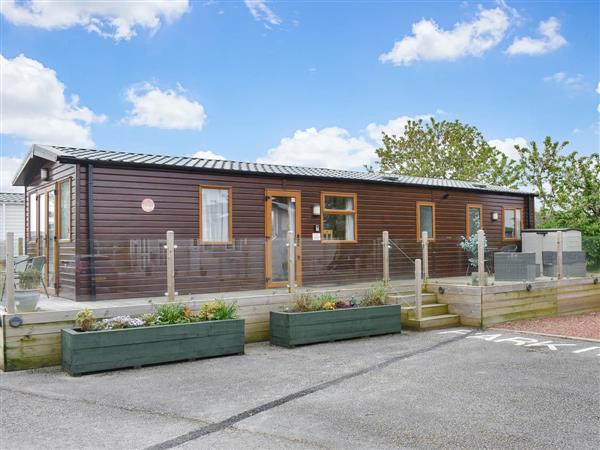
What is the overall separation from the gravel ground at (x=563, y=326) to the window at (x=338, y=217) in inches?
123

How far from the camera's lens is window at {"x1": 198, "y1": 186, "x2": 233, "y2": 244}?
28.1 feet

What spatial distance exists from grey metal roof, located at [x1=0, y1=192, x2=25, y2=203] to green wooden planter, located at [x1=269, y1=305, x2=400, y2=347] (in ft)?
54.0

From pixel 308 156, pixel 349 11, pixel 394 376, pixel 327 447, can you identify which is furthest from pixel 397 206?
pixel 308 156

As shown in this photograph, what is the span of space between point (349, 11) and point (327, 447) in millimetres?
11637

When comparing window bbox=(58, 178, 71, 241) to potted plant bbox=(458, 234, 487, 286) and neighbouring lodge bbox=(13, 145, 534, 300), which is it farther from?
potted plant bbox=(458, 234, 487, 286)

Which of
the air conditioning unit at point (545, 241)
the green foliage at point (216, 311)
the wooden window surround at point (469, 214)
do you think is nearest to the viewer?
the green foliage at point (216, 311)

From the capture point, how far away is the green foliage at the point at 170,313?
6.09 metres

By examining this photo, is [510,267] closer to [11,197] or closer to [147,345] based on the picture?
[147,345]

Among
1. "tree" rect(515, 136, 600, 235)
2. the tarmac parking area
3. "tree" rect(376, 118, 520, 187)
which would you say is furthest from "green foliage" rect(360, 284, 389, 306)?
"tree" rect(376, 118, 520, 187)

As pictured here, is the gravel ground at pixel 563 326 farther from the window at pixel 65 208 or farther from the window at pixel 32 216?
Result: the window at pixel 32 216

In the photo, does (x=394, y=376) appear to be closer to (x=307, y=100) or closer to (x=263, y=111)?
(x=263, y=111)

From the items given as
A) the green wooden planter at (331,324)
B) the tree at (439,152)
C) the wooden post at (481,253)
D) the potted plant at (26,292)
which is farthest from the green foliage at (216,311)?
the tree at (439,152)

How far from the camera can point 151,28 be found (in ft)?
41.8

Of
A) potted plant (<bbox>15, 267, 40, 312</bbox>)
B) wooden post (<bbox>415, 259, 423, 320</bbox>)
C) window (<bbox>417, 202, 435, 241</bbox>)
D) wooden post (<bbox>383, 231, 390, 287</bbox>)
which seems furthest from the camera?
window (<bbox>417, 202, 435, 241</bbox>)
